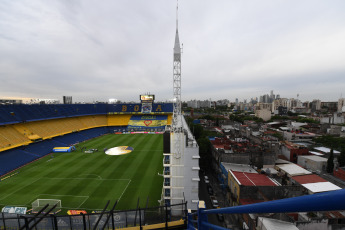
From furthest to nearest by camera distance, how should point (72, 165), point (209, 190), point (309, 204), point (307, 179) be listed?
point (72, 165)
point (209, 190)
point (307, 179)
point (309, 204)

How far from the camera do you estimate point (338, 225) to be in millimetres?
11820

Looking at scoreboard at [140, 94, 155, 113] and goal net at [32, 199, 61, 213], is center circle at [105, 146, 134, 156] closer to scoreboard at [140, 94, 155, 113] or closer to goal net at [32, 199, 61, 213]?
goal net at [32, 199, 61, 213]

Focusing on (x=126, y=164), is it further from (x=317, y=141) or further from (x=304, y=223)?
(x=317, y=141)

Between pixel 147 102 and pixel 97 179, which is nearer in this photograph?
pixel 97 179

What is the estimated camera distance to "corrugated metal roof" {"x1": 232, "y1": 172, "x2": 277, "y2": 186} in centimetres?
1661

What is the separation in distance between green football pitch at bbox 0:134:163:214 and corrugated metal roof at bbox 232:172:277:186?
8.78 m

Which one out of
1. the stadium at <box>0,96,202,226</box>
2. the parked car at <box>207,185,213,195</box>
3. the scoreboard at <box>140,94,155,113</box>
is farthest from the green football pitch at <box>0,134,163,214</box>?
the scoreboard at <box>140,94,155,113</box>

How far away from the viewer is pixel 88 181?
20359 mm

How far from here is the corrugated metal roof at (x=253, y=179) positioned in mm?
16609

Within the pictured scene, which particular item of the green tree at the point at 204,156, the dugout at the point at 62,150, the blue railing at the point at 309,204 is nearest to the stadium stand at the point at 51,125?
the dugout at the point at 62,150

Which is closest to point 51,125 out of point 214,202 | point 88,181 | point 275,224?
point 88,181

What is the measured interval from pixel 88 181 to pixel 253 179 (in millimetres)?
19351

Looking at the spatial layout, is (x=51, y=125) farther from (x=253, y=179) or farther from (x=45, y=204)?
(x=253, y=179)

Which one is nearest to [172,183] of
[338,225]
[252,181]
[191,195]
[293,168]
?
[191,195]
